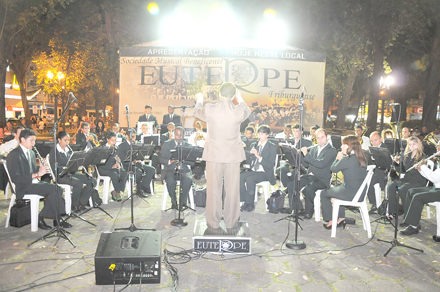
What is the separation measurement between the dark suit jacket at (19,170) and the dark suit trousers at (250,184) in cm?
409

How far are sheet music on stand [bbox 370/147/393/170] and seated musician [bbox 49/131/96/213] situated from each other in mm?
5737

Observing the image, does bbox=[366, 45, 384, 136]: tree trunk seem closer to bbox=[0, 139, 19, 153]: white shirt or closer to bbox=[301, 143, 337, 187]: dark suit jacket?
bbox=[301, 143, 337, 187]: dark suit jacket

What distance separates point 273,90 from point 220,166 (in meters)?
10.2

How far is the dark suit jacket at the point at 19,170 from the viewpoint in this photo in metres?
5.39

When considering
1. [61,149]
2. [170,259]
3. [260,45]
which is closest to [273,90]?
[260,45]

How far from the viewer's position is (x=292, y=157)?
6223 mm

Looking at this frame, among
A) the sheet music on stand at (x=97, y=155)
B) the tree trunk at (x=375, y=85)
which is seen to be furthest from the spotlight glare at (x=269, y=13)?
the sheet music on stand at (x=97, y=155)

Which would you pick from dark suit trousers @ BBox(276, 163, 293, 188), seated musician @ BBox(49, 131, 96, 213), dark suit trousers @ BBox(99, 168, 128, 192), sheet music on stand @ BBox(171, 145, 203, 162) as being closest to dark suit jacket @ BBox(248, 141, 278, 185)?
dark suit trousers @ BBox(276, 163, 293, 188)

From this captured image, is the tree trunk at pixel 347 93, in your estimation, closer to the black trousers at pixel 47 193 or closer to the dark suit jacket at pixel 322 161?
the dark suit jacket at pixel 322 161

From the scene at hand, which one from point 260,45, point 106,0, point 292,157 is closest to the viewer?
point 292,157

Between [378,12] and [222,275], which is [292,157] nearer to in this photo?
[222,275]

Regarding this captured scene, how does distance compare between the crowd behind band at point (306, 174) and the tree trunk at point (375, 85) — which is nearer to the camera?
the crowd behind band at point (306, 174)

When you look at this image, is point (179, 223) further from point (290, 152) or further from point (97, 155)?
point (290, 152)

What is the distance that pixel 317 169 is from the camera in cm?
660
